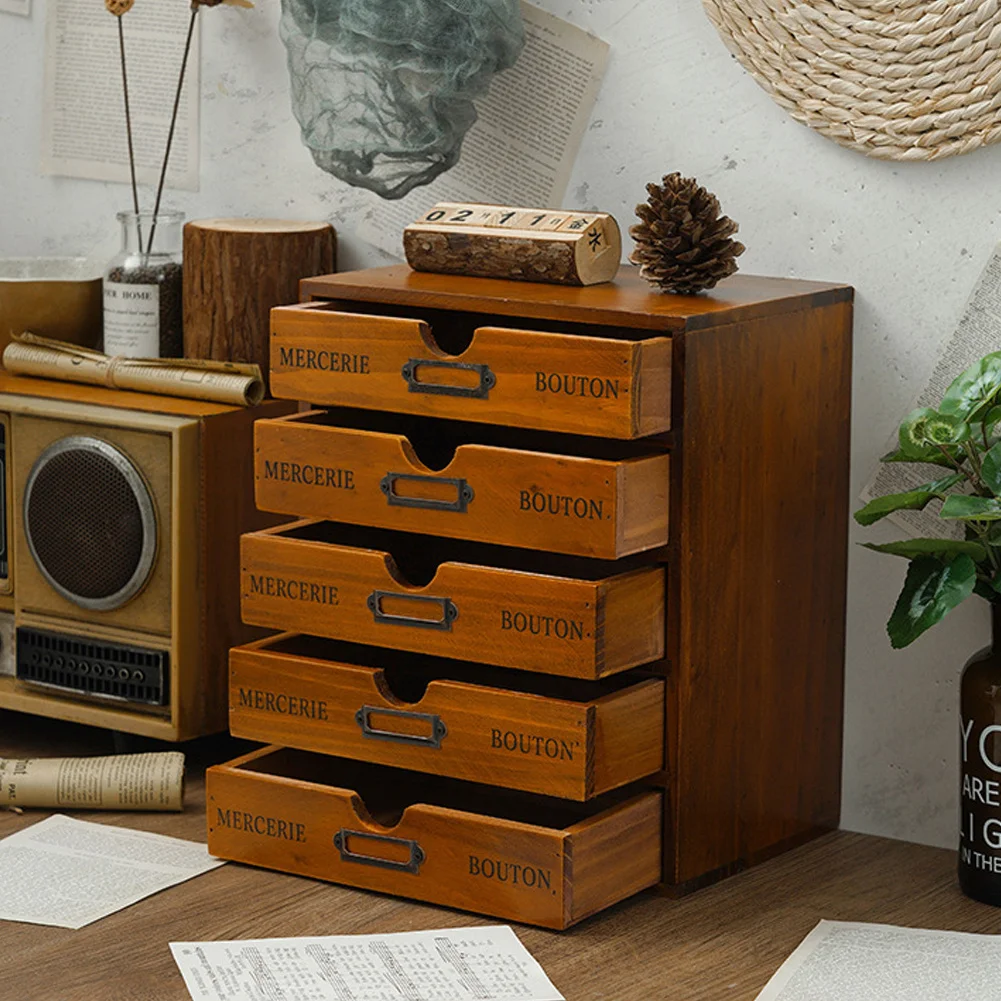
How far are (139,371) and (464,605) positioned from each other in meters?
0.57

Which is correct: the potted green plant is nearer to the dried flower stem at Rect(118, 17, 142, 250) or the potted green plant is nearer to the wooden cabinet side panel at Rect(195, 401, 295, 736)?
the wooden cabinet side panel at Rect(195, 401, 295, 736)

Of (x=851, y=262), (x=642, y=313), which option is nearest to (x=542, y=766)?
(x=642, y=313)

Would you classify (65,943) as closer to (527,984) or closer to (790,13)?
(527,984)

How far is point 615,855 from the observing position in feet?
5.21

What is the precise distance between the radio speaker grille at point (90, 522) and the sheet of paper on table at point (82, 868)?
240 millimetres

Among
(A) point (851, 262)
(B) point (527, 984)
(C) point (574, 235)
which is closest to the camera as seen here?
(B) point (527, 984)

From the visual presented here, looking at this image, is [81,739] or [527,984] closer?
[527,984]

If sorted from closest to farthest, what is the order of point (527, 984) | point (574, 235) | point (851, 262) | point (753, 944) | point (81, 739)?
point (527, 984)
point (753, 944)
point (574, 235)
point (851, 262)
point (81, 739)

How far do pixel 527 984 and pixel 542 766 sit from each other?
18cm

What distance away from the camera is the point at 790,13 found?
1746mm

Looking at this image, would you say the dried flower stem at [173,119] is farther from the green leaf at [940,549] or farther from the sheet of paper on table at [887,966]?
the sheet of paper on table at [887,966]

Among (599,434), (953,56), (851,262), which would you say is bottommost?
(599,434)

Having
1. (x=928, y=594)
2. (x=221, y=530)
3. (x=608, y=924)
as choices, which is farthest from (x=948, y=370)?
(x=221, y=530)

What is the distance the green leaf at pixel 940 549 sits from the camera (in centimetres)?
158
